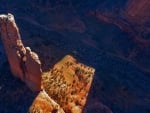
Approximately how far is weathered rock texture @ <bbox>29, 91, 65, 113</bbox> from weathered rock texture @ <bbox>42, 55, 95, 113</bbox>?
7.40 feet

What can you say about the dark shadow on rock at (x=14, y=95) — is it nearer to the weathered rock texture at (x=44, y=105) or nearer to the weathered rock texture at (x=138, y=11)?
the weathered rock texture at (x=44, y=105)

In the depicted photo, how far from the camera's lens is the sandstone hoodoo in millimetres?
62344

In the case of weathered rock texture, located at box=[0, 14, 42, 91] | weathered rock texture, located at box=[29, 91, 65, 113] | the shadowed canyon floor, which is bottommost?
the shadowed canyon floor

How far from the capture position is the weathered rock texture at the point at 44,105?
62.8 meters

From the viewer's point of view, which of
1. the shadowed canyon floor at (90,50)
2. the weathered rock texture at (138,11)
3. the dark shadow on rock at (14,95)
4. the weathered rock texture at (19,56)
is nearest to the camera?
the weathered rock texture at (19,56)

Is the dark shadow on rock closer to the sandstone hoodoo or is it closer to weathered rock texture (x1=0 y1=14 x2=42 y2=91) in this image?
the sandstone hoodoo

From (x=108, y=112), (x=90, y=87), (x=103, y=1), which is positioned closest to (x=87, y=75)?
(x=90, y=87)

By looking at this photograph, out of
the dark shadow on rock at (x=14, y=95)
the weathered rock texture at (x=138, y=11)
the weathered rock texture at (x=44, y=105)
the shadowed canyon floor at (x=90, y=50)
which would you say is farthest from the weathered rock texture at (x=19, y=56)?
Result: the weathered rock texture at (x=138, y=11)

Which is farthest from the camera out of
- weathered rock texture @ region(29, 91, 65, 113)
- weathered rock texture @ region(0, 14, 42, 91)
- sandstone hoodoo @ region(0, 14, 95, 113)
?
weathered rock texture @ region(29, 91, 65, 113)

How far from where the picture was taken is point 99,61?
77.4m

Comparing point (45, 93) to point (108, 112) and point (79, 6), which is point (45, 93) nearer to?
point (108, 112)

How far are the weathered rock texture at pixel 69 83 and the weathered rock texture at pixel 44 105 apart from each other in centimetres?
226

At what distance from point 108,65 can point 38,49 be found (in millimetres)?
11154

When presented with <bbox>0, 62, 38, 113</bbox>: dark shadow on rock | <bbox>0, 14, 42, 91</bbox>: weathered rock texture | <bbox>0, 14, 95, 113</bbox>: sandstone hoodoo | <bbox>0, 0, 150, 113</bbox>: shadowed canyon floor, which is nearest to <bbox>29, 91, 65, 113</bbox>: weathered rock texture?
<bbox>0, 14, 95, 113</bbox>: sandstone hoodoo
